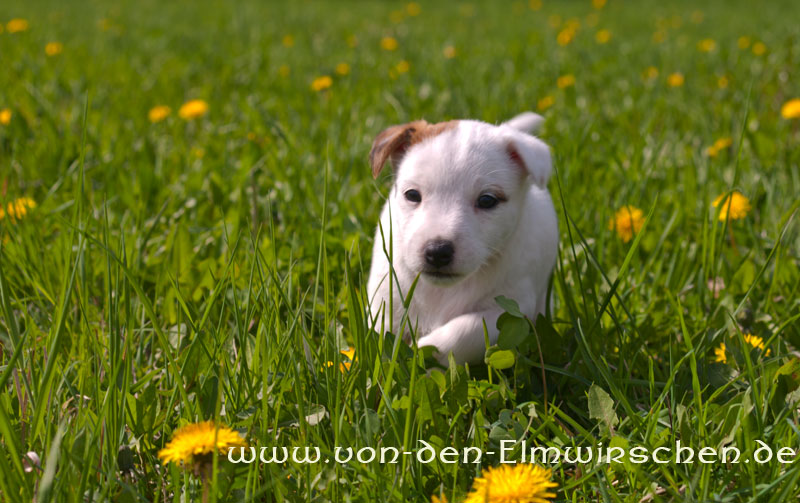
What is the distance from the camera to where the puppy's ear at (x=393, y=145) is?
264cm

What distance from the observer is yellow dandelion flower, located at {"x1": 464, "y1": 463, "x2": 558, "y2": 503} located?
1618mm

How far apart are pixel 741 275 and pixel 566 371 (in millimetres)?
1182

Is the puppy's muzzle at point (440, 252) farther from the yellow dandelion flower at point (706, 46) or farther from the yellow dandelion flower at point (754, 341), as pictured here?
the yellow dandelion flower at point (706, 46)

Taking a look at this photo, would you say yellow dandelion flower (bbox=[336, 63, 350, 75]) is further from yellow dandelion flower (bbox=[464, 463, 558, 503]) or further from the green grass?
yellow dandelion flower (bbox=[464, 463, 558, 503])

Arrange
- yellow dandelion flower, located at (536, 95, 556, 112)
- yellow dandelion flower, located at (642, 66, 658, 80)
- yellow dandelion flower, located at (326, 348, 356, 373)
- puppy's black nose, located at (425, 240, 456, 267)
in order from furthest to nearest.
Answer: yellow dandelion flower, located at (642, 66, 658, 80) → yellow dandelion flower, located at (536, 95, 556, 112) → puppy's black nose, located at (425, 240, 456, 267) → yellow dandelion flower, located at (326, 348, 356, 373)

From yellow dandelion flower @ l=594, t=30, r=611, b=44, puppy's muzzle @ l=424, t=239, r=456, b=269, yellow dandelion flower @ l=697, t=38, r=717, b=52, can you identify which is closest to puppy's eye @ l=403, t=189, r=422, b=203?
puppy's muzzle @ l=424, t=239, r=456, b=269

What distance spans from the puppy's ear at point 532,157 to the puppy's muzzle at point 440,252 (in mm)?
442

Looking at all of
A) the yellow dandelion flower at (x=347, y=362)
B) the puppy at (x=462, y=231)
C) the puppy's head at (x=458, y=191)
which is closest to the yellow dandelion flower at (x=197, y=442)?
the yellow dandelion flower at (x=347, y=362)

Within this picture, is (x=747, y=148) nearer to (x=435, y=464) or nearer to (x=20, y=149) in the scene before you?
(x=435, y=464)

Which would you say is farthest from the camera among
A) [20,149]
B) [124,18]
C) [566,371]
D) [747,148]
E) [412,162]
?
[124,18]

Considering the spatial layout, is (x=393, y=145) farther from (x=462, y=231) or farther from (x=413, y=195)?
(x=462, y=231)

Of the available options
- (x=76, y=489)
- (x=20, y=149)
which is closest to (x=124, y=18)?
(x=20, y=149)

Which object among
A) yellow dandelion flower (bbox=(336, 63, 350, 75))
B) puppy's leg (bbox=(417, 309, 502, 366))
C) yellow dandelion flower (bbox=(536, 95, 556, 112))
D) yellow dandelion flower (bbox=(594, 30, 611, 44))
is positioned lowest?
puppy's leg (bbox=(417, 309, 502, 366))

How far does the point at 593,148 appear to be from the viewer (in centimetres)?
484
